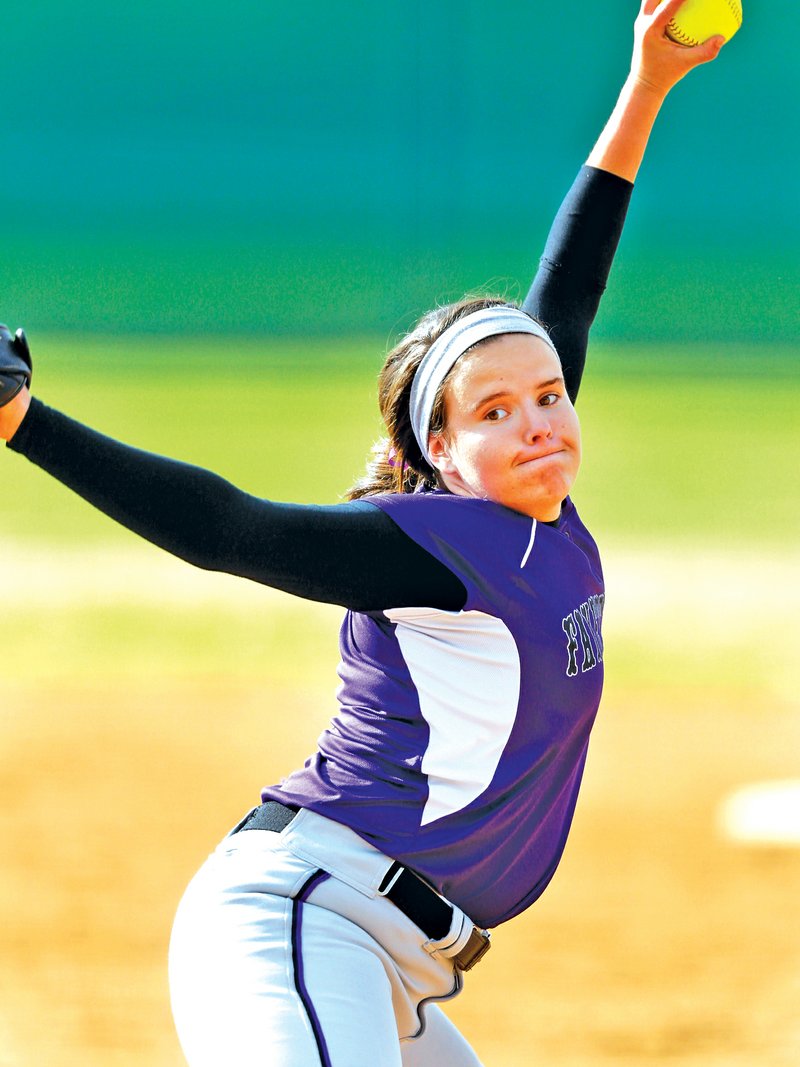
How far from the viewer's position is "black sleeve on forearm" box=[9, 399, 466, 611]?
133 centimetres

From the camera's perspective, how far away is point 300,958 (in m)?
1.47

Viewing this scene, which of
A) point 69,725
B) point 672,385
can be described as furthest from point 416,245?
point 69,725

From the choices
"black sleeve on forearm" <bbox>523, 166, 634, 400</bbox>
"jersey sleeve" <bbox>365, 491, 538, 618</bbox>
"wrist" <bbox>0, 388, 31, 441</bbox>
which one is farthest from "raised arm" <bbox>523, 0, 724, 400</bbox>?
"wrist" <bbox>0, 388, 31, 441</bbox>

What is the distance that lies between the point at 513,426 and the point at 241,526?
0.36 metres

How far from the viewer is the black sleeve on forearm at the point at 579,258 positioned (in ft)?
6.55

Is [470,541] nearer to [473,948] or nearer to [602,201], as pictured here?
[473,948]

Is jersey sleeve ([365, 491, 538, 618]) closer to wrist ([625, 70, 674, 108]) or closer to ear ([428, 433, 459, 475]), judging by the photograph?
ear ([428, 433, 459, 475])

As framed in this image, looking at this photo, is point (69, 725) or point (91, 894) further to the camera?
point (69, 725)

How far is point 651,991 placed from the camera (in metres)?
3.53

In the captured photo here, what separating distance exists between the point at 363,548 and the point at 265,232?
979 cm

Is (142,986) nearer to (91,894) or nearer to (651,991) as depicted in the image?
(91,894)

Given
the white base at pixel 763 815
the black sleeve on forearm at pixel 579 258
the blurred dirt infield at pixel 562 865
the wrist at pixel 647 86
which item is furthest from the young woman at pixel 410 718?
the white base at pixel 763 815

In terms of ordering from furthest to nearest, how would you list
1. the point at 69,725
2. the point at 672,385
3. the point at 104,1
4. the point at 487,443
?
the point at 672,385 < the point at 104,1 < the point at 69,725 < the point at 487,443

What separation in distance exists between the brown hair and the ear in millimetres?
65
